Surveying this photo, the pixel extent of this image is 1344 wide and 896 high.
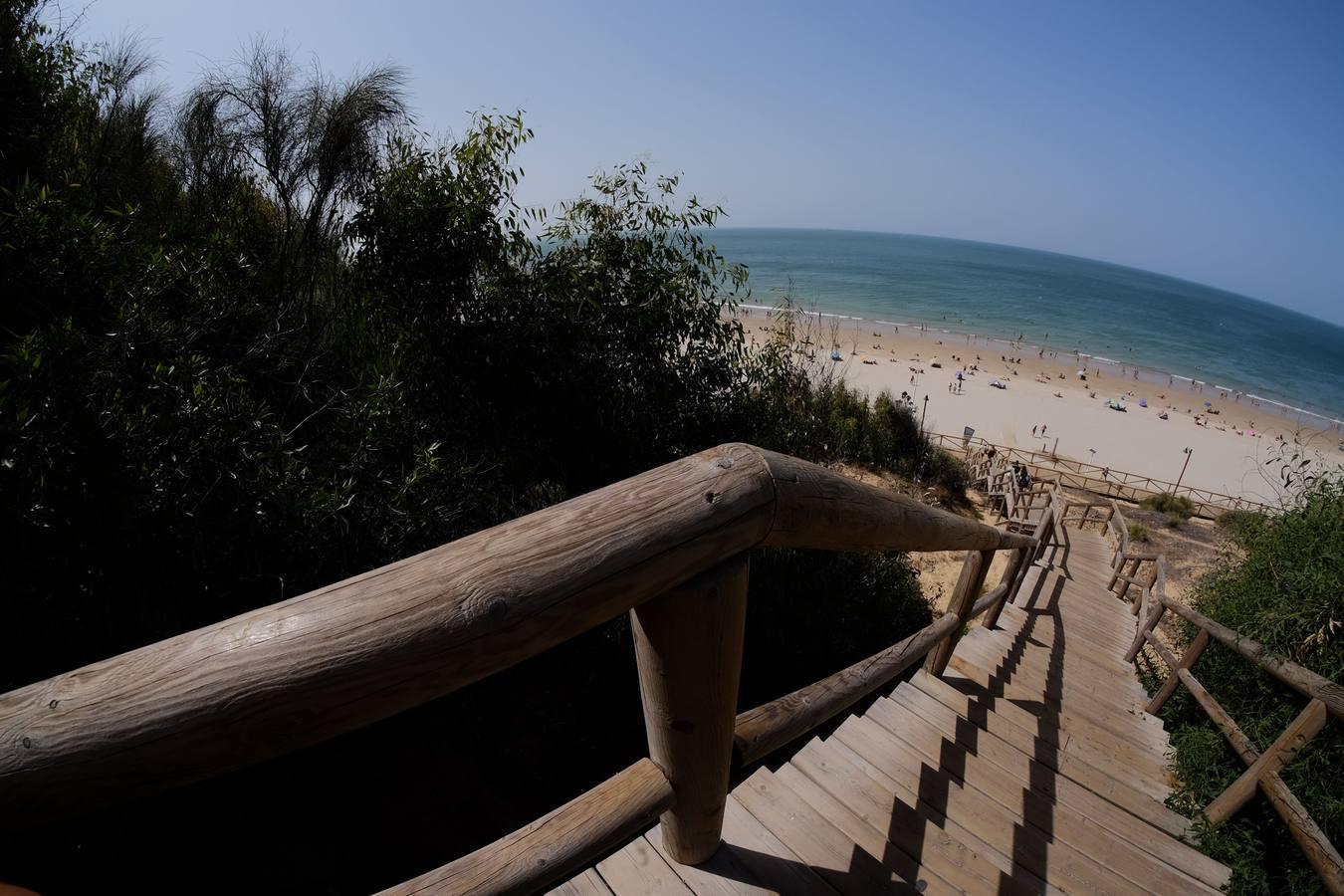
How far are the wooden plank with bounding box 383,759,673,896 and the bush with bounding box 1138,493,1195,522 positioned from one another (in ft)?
68.2

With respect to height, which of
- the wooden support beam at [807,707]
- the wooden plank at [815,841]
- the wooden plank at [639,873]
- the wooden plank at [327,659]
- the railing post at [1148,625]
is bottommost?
the railing post at [1148,625]

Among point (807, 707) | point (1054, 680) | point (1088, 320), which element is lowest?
point (1088, 320)

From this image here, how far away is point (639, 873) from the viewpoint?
1.33m

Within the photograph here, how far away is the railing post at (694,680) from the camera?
3.20 ft

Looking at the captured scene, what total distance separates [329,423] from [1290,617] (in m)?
7.11

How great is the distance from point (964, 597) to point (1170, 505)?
20338 millimetres

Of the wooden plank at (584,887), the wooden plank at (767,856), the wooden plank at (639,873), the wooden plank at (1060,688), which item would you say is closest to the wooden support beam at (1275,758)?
the wooden plank at (1060,688)

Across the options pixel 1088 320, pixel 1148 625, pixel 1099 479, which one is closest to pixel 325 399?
pixel 1148 625

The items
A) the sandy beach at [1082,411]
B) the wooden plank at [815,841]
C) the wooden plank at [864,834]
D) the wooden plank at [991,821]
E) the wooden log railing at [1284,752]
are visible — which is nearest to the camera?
the wooden plank at [815,841]

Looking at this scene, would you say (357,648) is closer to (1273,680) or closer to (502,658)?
(502,658)

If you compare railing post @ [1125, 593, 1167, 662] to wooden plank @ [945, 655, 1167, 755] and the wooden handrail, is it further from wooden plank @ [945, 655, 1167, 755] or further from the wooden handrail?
the wooden handrail

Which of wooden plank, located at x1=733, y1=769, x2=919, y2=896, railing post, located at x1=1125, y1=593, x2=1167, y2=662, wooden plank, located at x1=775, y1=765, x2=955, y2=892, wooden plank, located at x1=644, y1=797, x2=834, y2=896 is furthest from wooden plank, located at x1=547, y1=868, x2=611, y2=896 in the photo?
railing post, located at x1=1125, y1=593, x2=1167, y2=662

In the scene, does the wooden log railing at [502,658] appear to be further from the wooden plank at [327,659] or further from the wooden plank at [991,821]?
the wooden plank at [991,821]

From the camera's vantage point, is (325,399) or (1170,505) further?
(1170,505)
